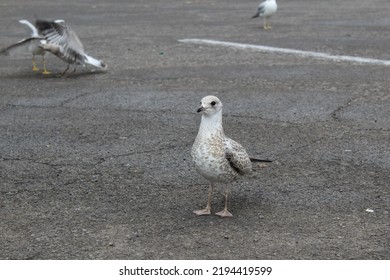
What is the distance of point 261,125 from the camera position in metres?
7.76

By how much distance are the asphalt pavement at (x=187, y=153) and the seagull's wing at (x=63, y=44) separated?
0.32 m

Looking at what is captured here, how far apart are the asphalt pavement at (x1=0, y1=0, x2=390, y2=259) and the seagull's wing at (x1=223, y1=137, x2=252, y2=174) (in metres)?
0.33

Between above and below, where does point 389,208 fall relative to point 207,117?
below

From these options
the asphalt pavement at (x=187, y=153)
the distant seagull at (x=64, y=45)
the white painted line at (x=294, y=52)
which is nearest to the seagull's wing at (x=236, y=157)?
the asphalt pavement at (x=187, y=153)

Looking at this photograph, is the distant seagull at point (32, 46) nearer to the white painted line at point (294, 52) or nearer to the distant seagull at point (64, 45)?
the distant seagull at point (64, 45)

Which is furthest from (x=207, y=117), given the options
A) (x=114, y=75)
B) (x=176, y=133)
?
(x=114, y=75)

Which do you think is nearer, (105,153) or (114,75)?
(105,153)

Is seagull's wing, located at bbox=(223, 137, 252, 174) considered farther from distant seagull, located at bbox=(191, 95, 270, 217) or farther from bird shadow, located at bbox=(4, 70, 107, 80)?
bird shadow, located at bbox=(4, 70, 107, 80)

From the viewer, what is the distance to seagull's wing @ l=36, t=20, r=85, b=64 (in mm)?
10797

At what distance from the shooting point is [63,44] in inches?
426

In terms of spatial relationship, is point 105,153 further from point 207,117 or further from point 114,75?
point 114,75

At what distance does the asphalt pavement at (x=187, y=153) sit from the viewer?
4.79m

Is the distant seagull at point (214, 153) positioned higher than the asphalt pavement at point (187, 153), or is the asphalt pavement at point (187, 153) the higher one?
the distant seagull at point (214, 153)

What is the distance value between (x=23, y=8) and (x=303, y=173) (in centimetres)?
1703
